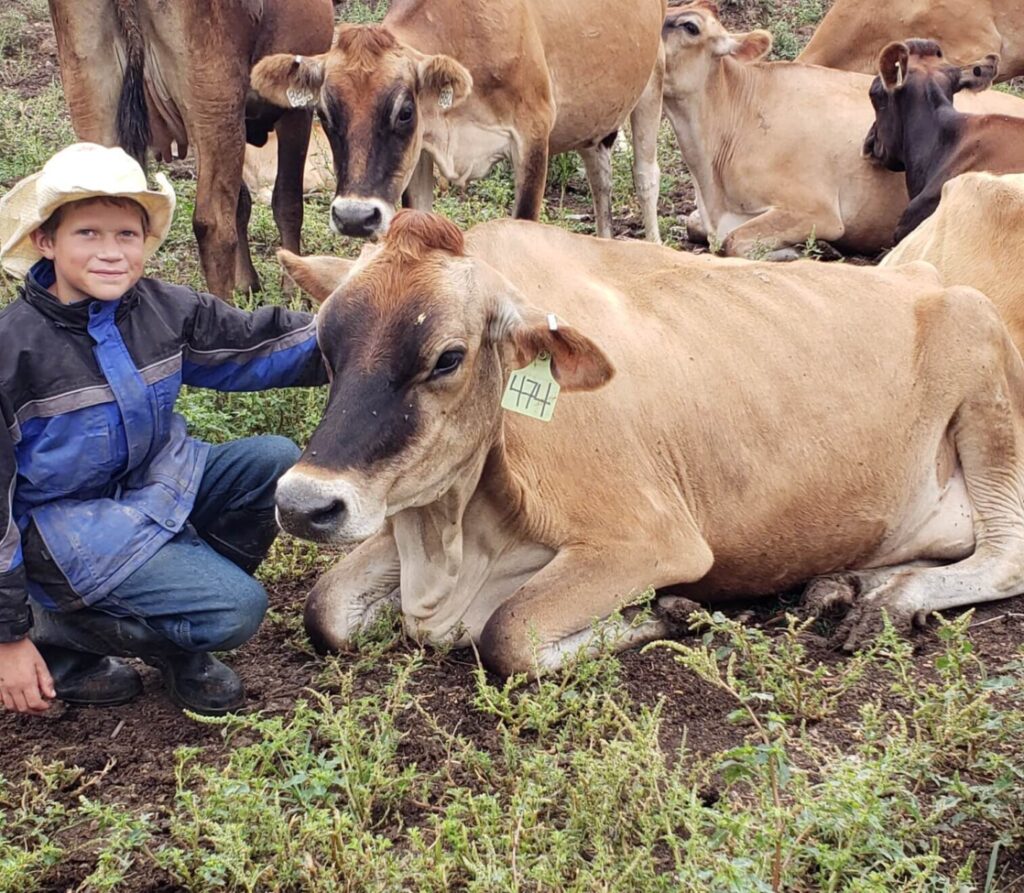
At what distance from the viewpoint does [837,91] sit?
10422mm

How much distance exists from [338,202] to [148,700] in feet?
12.1

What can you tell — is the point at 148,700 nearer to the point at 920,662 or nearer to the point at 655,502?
the point at 655,502

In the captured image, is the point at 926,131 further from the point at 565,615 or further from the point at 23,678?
the point at 23,678

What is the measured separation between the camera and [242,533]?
4.40 metres

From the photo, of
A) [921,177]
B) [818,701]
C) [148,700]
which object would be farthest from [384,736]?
[921,177]

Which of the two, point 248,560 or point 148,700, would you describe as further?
point 248,560

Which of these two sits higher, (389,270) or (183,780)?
(389,270)

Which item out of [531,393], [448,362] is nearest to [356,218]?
[531,393]

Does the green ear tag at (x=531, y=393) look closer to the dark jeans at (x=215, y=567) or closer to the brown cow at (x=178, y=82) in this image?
the dark jeans at (x=215, y=567)

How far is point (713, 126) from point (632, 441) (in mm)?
6318

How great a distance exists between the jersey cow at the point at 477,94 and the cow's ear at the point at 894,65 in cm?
168

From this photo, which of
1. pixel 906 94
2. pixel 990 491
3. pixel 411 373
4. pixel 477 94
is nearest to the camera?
pixel 411 373

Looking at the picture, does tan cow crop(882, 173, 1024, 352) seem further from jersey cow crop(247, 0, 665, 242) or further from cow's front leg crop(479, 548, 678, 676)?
jersey cow crop(247, 0, 665, 242)

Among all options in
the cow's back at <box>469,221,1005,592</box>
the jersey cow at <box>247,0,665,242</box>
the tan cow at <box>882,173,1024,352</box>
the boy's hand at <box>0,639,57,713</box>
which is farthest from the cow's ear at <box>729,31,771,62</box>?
the boy's hand at <box>0,639,57,713</box>
